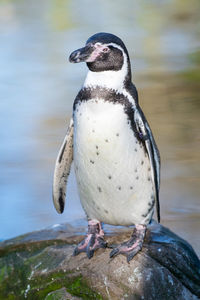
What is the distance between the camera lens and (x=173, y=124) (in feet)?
24.9

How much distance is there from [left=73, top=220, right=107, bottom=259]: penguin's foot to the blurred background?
0.38 metres

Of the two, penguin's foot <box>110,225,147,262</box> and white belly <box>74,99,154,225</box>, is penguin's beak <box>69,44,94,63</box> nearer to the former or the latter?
white belly <box>74,99,154,225</box>

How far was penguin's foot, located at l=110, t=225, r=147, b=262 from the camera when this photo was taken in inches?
130

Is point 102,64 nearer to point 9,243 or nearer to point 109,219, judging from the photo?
point 109,219

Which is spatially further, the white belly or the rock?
the rock

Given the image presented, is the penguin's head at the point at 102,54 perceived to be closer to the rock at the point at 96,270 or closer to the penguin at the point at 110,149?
the penguin at the point at 110,149

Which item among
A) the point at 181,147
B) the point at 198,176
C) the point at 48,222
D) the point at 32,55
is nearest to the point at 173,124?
the point at 181,147

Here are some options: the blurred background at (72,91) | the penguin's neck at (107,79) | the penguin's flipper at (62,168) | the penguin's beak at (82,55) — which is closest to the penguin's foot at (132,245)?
the penguin's flipper at (62,168)

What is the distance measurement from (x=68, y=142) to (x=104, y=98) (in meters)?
0.42

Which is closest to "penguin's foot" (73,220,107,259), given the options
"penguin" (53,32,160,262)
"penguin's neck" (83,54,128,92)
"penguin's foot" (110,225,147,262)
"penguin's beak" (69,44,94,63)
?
"penguin" (53,32,160,262)

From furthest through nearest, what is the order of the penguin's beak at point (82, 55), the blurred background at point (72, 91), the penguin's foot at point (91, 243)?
1. the blurred background at point (72, 91)
2. the penguin's foot at point (91, 243)
3. the penguin's beak at point (82, 55)

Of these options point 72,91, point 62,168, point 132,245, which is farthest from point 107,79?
point 72,91

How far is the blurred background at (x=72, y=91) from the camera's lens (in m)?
5.66

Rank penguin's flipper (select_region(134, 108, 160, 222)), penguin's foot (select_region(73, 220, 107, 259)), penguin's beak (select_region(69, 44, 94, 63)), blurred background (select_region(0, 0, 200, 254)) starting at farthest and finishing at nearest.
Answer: blurred background (select_region(0, 0, 200, 254))
penguin's foot (select_region(73, 220, 107, 259))
penguin's flipper (select_region(134, 108, 160, 222))
penguin's beak (select_region(69, 44, 94, 63))
